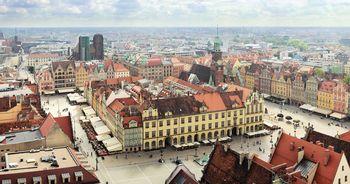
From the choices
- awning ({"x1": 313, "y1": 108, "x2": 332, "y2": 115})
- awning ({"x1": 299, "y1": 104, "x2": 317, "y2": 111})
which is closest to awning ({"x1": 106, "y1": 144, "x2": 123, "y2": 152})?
awning ({"x1": 313, "y1": 108, "x2": 332, "y2": 115})

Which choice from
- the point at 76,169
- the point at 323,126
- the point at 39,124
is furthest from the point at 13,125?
the point at 323,126

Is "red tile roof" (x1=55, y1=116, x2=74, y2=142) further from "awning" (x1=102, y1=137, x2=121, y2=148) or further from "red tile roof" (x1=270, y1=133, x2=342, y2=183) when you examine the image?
"red tile roof" (x1=270, y1=133, x2=342, y2=183)

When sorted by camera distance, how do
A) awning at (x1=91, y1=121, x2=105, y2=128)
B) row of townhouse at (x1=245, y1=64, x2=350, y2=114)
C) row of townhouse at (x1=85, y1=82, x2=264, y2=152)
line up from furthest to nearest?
row of townhouse at (x1=245, y1=64, x2=350, y2=114), awning at (x1=91, y1=121, x2=105, y2=128), row of townhouse at (x1=85, y1=82, x2=264, y2=152)

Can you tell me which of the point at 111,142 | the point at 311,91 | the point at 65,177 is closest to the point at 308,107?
the point at 311,91

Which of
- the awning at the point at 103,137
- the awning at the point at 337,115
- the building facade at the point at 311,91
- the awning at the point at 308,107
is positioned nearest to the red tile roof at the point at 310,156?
the awning at the point at 103,137

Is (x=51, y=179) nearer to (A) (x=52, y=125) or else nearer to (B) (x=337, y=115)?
(A) (x=52, y=125)

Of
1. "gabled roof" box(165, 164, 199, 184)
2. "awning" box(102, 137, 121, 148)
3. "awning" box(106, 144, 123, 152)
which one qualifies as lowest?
"awning" box(106, 144, 123, 152)
